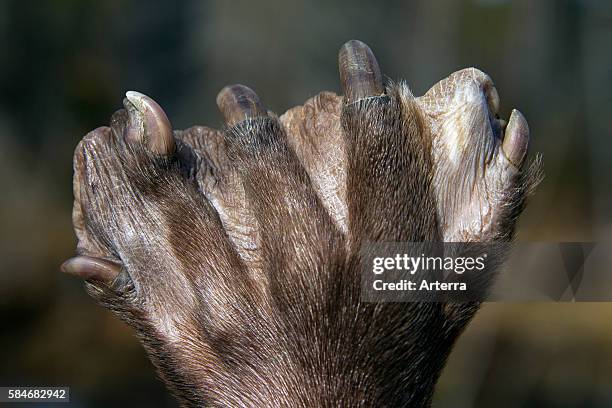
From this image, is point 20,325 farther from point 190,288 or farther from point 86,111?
point 190,288

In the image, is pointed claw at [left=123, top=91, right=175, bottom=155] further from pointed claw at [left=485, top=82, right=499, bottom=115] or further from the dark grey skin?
pointed claw at [left=485, top=82, right=499, bottom=115]

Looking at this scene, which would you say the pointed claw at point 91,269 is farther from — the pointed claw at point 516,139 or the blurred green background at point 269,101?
the blurred green background at point 269,101

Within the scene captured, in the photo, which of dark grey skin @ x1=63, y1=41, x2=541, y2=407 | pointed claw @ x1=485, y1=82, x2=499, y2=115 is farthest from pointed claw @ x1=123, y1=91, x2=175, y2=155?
pointed claw @ x1=485, y1=82, x2=499, y2=115

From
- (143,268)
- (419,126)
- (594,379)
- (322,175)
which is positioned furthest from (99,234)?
(594,379)

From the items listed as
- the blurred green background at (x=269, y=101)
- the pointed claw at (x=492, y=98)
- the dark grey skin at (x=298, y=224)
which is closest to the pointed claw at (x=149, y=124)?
the dark grey skin at (x=298, y=224)

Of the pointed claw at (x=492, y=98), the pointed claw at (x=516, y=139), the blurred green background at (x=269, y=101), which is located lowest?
the pointed claw at (x=516, y=139)

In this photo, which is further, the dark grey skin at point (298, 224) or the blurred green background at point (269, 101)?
the blurred green background at point (269, 101)

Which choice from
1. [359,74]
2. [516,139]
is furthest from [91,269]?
[516,139]
